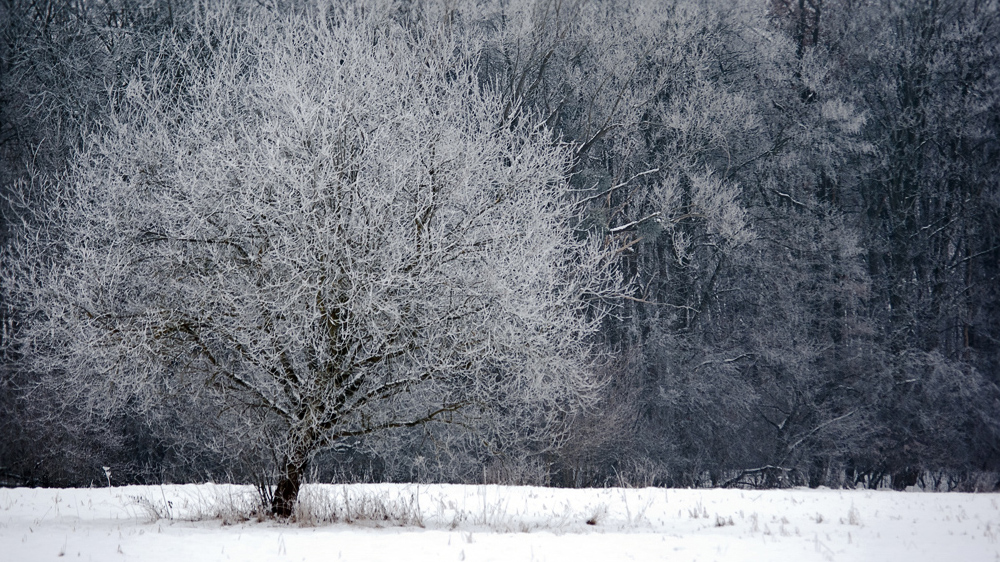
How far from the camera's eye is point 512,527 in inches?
321

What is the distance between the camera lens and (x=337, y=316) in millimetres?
8344

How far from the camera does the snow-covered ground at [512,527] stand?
6.43 metres

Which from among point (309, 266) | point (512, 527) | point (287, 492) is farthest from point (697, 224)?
point (309, 266)

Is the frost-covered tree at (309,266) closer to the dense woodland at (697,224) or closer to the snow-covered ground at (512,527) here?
the snow-covered ground at (512,527)

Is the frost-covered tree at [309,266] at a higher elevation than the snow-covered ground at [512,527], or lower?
higher

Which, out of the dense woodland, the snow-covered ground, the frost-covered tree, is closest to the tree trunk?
the frost-covered tree

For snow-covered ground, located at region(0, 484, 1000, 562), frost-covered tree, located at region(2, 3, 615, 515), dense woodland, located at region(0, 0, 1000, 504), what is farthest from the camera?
dense woodland, located at region(0, 0, 1000, 504)

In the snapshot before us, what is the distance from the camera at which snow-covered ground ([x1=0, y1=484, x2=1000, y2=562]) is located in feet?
21.1

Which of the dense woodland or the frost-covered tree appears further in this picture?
the dense woodland

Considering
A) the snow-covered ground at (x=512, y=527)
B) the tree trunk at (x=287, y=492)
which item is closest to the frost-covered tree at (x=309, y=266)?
the tree trunk at (x=287, y=492)

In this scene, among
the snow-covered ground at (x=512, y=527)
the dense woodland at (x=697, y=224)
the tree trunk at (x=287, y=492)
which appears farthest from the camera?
the dense woodland at (x=697, y=224)

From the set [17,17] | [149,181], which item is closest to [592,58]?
[17,17]

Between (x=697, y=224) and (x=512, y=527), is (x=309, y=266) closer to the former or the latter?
(x=512, y=527)

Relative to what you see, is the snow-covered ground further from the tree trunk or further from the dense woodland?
the dense woodland
